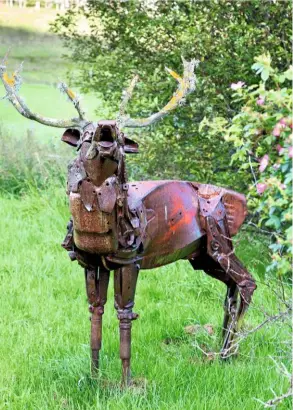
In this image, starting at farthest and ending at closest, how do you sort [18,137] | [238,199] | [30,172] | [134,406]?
[18,137] → [30,172] → [238,199] → [134,406]

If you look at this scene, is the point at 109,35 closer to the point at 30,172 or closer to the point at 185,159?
the point at 185,159

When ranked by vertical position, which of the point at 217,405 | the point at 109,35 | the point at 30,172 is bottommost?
the point at 217,405

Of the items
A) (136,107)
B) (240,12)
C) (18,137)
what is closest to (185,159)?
(136,107)

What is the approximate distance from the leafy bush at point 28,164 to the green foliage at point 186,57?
2024mm

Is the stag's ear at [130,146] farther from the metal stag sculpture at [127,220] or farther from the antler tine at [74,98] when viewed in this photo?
the antler tine at [74,98]

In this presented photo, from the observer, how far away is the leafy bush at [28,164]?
9.32m

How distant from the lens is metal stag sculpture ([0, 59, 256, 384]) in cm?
344

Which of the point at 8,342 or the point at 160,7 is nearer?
the point at 8,342

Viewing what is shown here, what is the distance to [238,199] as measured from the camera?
4.51 m

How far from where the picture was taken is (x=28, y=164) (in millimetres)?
9758

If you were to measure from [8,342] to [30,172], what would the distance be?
507 centimetres

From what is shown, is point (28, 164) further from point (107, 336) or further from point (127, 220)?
point (127, 220)

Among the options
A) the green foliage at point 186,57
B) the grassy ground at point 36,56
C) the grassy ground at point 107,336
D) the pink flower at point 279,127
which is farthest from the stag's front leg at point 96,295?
the grassy ground at point 36,56

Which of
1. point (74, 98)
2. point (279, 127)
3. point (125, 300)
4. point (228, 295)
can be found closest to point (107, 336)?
point (228, 295)
